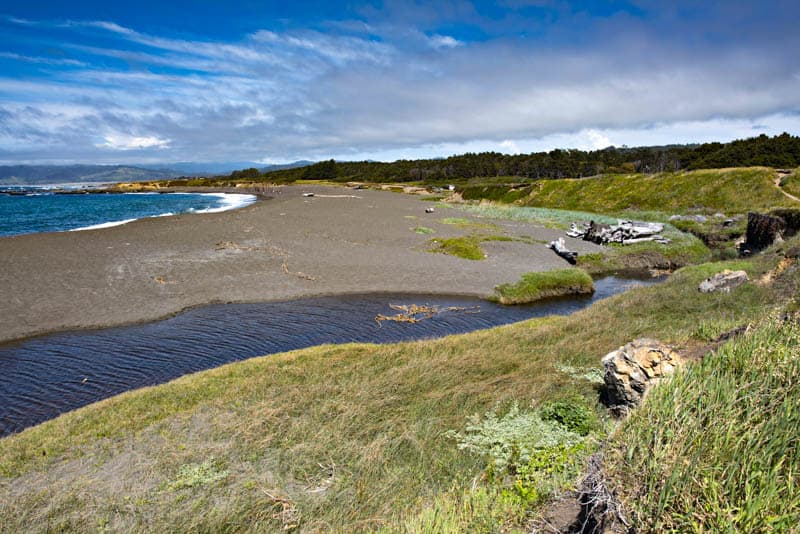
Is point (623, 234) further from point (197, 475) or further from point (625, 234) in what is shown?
point (197, 475)

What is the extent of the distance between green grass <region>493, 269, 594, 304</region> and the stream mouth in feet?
3.58

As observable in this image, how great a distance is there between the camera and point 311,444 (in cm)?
914

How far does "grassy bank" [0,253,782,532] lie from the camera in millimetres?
7004

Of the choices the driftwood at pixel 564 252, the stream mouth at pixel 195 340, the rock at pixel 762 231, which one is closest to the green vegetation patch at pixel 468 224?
the driftwood at pixel 564 252

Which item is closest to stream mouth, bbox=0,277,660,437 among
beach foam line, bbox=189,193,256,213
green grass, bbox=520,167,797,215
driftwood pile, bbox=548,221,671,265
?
driftwood pile, bbox=548,221,671,265

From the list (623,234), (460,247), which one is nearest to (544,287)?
(460,247)

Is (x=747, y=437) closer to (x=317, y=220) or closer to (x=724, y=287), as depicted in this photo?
(x=724, y=287)

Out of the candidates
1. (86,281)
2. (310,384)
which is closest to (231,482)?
(310,384)

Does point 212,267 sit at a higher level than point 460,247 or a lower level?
lower

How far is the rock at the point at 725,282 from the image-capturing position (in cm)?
1983

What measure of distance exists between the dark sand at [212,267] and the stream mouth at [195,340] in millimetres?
1689

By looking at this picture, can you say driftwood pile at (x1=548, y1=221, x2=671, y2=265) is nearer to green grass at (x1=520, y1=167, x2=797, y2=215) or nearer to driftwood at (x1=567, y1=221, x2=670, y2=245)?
driftwood at (x1=567, y1=221, x2=670, y2=245)

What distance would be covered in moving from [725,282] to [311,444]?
68.7ft

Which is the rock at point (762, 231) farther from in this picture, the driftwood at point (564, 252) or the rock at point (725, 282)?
the rock at point (725, 282)
